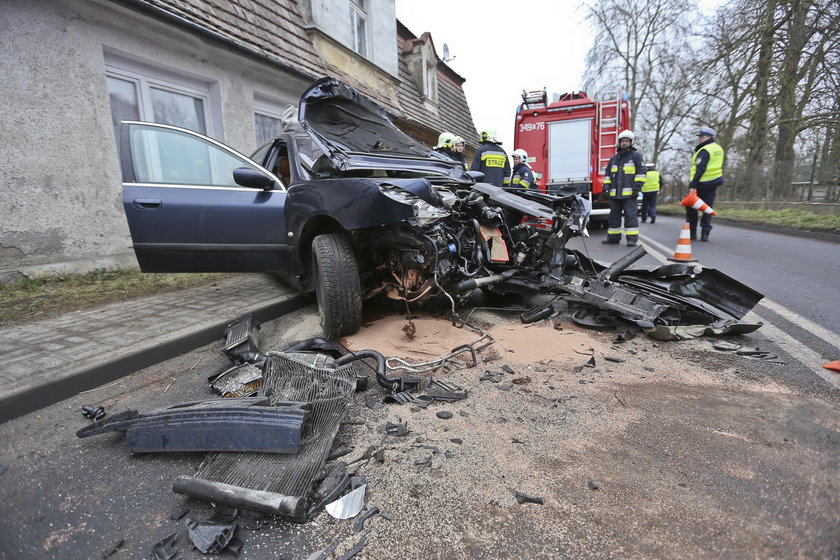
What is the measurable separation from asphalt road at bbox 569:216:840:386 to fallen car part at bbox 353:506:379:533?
2.69m

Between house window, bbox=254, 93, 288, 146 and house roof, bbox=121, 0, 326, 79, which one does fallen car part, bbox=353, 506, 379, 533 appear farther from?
house window, bbox=254, 93, 288, 146

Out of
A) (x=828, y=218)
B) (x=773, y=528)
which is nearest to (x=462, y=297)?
(x=773, y=528)

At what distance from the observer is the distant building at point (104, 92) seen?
169 inches

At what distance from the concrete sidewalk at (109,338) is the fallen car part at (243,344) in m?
0.33

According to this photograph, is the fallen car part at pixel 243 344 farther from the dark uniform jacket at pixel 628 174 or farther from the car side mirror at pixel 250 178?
the dark uniform jacket at pixel 628 174

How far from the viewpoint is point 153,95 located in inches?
228

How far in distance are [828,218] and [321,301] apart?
12.4m

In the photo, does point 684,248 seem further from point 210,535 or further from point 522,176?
point 210,535

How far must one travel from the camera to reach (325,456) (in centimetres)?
173

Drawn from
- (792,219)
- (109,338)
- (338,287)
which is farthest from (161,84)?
(792,219)

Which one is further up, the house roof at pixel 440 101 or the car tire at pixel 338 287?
the house roof at pixel 440 101

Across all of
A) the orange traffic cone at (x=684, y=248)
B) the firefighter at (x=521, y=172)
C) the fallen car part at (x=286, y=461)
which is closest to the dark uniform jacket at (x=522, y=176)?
the firefighter at (x=521, y=172)

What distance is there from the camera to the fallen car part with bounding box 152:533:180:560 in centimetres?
132

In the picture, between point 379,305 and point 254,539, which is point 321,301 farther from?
point 254,539
